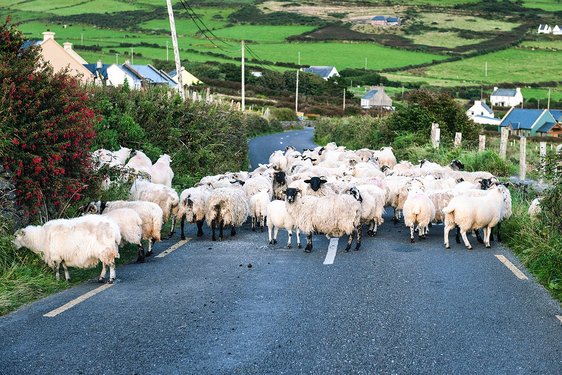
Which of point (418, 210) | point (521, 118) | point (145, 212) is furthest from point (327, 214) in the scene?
point (521, 118)

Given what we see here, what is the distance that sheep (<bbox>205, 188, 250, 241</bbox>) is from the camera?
48.1ft

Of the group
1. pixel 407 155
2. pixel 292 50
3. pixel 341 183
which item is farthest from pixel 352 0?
pixel 341 183

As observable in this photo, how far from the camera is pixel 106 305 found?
9.34 metres

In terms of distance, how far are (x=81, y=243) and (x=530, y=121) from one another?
90572 millimetres

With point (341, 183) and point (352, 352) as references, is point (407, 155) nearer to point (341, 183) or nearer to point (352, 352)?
point (341, 183)

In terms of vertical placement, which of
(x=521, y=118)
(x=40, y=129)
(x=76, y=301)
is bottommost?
(x=521, y=118)

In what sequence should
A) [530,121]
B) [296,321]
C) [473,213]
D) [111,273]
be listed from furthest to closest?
1. [530,121]
2. [473,213]
3. [111,273]
4. [296,321]

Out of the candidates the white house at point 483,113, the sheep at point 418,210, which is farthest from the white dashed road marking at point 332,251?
the white house at point 483,113

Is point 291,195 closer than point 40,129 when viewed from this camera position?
No

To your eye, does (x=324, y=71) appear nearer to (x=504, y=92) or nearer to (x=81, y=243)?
(x=504, y=92)

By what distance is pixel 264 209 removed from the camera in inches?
637

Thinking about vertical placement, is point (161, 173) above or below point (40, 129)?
below

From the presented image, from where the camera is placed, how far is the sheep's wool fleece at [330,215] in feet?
44.9

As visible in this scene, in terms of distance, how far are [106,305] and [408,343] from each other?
3778mm
